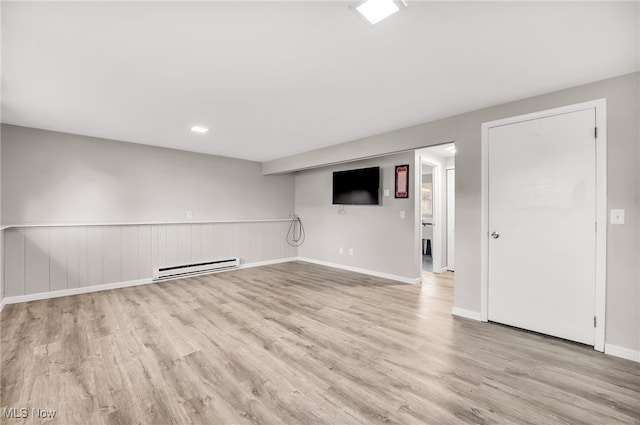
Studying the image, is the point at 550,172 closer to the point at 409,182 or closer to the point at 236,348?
the point at 409,182

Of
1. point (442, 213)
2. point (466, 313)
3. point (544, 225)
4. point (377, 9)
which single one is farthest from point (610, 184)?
point (442, 213)

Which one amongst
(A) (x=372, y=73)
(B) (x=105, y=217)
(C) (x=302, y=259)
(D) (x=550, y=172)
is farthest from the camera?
(C) (x=302, y=259)

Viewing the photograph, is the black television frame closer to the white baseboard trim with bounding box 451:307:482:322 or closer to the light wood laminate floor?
the light wood laminate floor

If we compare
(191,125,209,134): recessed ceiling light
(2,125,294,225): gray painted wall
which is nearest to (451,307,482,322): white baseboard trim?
(191,125,209,134): recessed ceiling light

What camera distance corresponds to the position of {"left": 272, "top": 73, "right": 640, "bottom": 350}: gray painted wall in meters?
2.22

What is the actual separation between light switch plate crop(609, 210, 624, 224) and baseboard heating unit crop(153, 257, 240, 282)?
5.50 meters

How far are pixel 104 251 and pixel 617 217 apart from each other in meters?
6.23

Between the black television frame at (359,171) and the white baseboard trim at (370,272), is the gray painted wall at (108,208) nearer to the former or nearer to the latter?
the white baseboard trim at (370,272)

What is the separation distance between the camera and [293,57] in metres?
1.98

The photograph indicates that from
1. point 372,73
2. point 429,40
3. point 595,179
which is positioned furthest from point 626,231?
point 372,73

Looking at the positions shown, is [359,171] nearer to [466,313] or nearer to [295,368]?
[466,313]

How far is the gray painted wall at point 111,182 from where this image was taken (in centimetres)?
360

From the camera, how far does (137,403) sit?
5.52 ft

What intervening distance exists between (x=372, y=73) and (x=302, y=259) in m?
5.06
